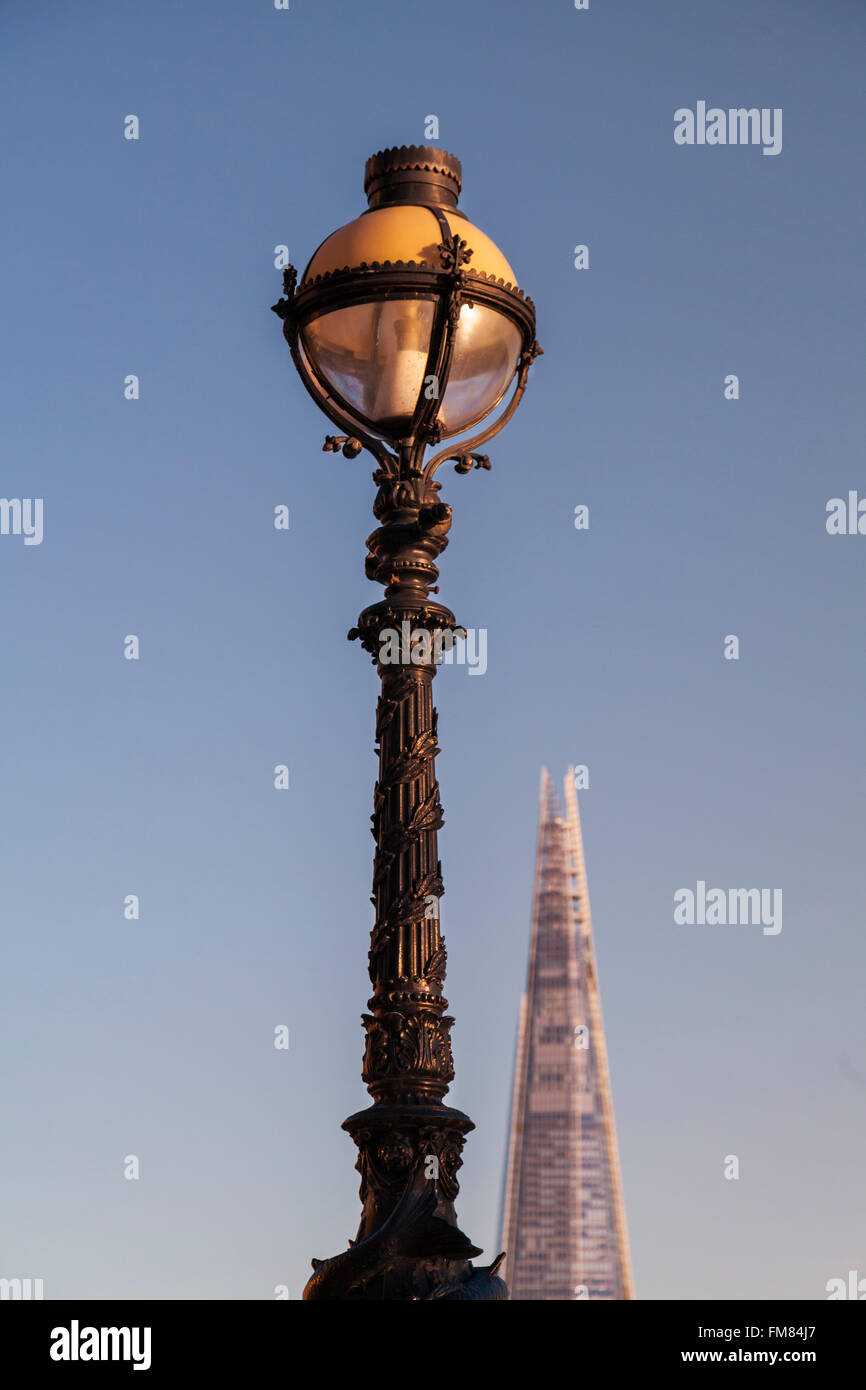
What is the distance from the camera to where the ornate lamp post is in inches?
339

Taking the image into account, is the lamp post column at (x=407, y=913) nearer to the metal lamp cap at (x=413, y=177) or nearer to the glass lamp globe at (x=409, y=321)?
the glass lamp globe at (x=409, y=321)

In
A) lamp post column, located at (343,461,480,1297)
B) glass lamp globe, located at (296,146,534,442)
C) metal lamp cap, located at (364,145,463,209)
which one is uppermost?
metal lamp cap, located at (364,145,463,209)

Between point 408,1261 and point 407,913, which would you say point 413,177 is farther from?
Result: point 408,1261

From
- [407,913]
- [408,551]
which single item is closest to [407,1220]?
[407,913]

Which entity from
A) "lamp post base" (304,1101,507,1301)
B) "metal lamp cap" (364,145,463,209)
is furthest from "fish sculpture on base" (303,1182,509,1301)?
"metal lamp cap" (364,145,463,209)

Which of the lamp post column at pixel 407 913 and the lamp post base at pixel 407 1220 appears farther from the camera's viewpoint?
the lamp post column at pixel 407 913

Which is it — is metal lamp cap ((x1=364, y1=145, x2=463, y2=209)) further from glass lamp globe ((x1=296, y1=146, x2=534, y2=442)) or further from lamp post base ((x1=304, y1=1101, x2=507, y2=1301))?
lamp post base ((x1=304, y1=1101, x2=507, y2=1301))

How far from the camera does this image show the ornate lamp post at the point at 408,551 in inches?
339

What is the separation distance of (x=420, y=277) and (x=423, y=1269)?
14.6 feet

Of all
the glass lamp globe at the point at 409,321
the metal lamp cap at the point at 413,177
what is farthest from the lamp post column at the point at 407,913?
the metal lamp cap at the point at 413,177

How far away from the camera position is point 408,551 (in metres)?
9.56

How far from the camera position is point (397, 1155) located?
8.63 meters
